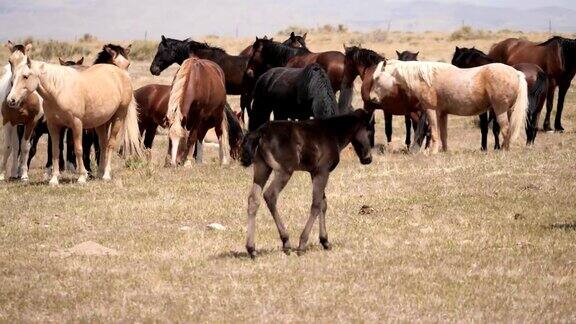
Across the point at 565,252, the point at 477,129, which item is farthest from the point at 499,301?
the point at 477,129

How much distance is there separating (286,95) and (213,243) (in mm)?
8022

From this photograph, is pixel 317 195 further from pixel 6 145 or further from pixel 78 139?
pixel 6 145

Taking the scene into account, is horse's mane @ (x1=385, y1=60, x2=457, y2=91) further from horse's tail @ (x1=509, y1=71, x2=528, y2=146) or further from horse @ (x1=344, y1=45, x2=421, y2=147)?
horse's tail @ (x1=509, y1=71, x2=528, y2=146)

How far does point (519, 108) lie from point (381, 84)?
9.67 ft

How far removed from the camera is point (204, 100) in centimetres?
1753

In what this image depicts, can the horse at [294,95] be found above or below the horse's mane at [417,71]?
below

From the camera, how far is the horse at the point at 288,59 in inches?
834

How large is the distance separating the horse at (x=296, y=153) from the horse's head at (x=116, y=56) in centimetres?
927

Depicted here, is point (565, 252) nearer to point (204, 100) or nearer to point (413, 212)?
point (413, 212)

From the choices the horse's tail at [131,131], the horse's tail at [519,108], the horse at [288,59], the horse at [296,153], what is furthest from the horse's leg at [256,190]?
the horse at [288,59]

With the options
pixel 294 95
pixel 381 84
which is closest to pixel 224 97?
pixel 294 95

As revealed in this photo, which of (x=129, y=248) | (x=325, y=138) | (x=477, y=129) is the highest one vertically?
(x=325, y=138)

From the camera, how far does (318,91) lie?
16719mm

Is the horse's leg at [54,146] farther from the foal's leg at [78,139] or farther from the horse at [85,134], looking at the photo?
the horse at [85,134]
